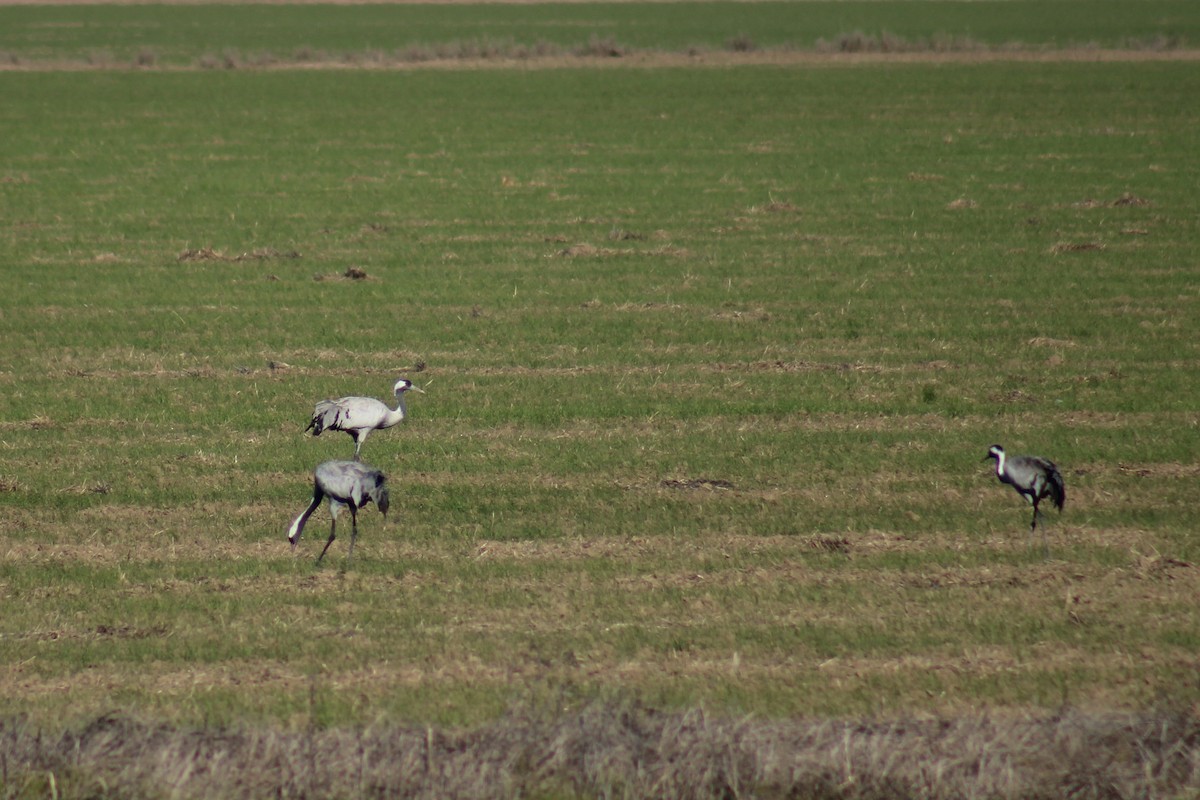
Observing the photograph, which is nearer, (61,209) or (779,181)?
(61,209)

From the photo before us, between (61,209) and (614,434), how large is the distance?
1696 cm

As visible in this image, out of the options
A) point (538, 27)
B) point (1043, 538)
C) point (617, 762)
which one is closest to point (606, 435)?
point (1043, 538)

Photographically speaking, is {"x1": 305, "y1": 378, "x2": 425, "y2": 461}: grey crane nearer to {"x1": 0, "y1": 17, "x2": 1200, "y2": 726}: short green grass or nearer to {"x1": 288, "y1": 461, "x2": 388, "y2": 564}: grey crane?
{"x1": 0, "y1": 17, "x2": 1200, "y2": 726}: short green grass

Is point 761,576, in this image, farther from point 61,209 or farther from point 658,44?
point 658,44

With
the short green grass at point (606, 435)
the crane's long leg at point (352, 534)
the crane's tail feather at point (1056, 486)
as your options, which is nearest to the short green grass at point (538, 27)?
the short green grass at point (606, 435)

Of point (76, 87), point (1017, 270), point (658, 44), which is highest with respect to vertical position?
Result: point (658, 44)

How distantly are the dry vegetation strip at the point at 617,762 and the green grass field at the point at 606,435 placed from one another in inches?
21.3

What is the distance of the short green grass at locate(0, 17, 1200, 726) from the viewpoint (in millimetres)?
8398

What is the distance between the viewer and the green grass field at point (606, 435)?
8.35 meters

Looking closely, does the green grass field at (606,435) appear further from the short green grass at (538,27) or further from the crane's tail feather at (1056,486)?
the short green grass at (538,27)

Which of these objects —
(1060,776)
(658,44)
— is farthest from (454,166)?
(658,44)

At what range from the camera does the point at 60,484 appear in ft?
38.0

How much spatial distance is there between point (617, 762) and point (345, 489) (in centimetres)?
364

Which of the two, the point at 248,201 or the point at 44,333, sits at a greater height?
the point at 248,201
